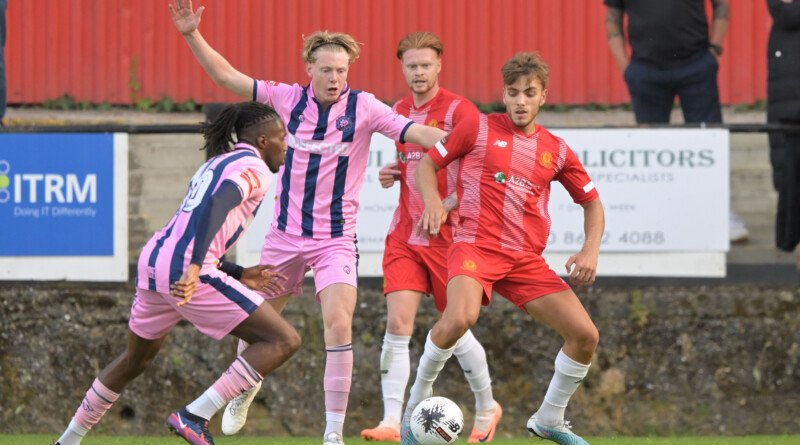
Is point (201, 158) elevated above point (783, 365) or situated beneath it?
elevated above

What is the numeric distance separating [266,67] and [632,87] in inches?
229

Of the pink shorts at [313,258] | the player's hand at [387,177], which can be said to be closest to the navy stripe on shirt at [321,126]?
the player's hand at [387,177]

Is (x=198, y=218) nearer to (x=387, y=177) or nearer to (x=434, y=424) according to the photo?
(x=434, y=424)

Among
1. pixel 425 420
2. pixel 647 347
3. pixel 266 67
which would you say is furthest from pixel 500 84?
pixel 425 420

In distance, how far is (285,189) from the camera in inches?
337

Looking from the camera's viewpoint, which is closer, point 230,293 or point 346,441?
point 230,293

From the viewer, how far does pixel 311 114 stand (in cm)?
848

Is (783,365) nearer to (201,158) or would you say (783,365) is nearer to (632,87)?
(632,87)

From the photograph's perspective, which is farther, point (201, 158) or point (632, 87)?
point (201, 158)

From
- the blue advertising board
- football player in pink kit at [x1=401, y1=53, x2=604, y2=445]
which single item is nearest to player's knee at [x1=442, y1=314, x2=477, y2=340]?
football player in pink kit at [x1=401, y1=53, x2=604, y2=445]

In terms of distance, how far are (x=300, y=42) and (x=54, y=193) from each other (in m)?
5.94

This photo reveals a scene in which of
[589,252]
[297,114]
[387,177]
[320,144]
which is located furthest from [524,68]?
[297,114]

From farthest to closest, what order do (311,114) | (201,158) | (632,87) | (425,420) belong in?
(201,158) < (632,87) < (311,114) < (425,420)

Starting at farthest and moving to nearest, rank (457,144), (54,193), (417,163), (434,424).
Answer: (54,193) → (417,163) → (457,144) → (434,424)
